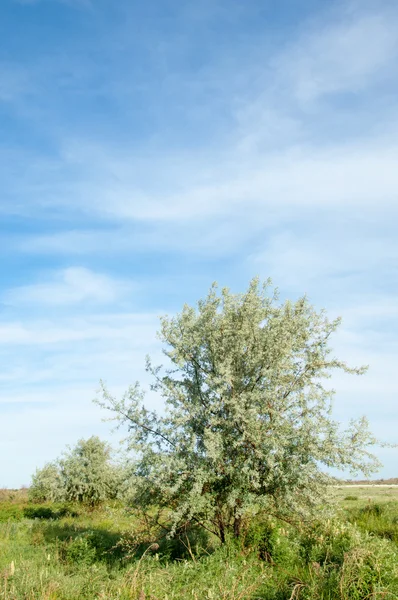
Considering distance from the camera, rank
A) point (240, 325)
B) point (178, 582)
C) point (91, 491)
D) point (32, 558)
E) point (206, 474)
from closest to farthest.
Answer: point (178, 582)
point (206, 474)
point (240, 325)
point (32, 558)
point (91, 491)

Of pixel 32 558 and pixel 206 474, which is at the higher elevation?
pixel 206 474

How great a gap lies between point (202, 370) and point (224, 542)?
4864mm

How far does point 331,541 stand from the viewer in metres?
13.8

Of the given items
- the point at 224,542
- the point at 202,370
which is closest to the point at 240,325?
the point at 202,370

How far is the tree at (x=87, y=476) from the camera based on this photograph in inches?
1245

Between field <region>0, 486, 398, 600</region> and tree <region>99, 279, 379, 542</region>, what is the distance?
0.94 meters

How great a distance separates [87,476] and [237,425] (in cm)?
2084

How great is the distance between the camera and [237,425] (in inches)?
553

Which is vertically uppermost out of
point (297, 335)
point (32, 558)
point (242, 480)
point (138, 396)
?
point (297, 335)

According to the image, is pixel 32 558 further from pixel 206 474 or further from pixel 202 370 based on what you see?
pixel 202 370

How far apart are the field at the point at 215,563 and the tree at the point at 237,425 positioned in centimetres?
94

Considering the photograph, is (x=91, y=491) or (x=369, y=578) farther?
(x=91, y=491)

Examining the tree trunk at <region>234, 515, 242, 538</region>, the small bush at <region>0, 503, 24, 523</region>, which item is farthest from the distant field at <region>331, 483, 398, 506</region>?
the small bush at <region>0, 503, 24, 523</region>

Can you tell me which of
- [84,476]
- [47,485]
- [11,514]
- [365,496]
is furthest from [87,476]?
[365,496]
